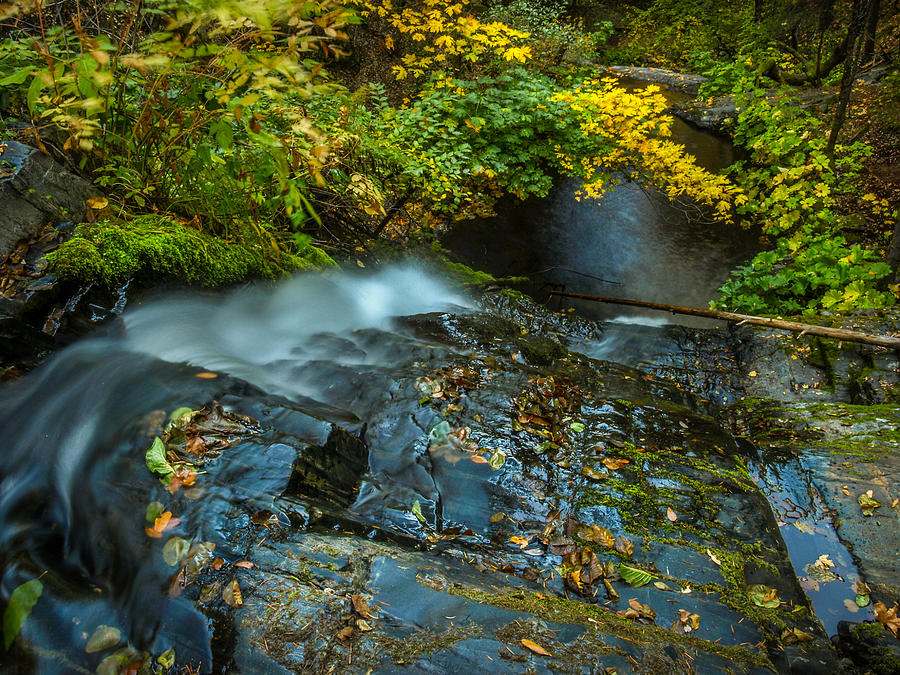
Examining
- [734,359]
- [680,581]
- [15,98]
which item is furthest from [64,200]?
[734,359]

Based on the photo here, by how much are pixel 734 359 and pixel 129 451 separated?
6528mm

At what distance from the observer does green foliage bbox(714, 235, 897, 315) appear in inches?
250

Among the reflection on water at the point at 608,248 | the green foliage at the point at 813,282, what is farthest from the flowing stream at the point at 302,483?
the reflection on water at the point at 608,248

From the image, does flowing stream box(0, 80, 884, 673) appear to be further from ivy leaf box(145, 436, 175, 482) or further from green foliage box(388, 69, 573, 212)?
green foliage box(388, 69, 573, 212)

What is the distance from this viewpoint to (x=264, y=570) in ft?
6.91

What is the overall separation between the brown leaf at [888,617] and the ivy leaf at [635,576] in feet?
4.70

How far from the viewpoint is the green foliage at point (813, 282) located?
20.8 ft

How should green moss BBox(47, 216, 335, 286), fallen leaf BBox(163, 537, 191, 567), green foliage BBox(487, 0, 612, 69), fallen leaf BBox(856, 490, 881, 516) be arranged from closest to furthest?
1. fallen leaf BBox(163, 537, 191, 567)
2. fallen leaf BBox(856, 490, 881, 516)
3. green moss BBox(47, 216, 335, 286)
4. green foliage BBox(487, 0, 612, 69)

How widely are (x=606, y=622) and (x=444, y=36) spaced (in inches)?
320

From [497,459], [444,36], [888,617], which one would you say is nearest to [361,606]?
[497,459]

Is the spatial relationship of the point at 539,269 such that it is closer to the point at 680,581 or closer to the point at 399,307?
the point at 399,307

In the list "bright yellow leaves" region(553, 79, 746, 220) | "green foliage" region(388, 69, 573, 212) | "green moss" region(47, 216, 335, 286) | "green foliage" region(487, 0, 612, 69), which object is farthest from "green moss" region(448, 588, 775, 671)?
"green foliage" region(487, 0, 612, 69)

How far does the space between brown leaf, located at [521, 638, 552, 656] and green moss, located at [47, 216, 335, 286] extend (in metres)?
3.84

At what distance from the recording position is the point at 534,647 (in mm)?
1952
